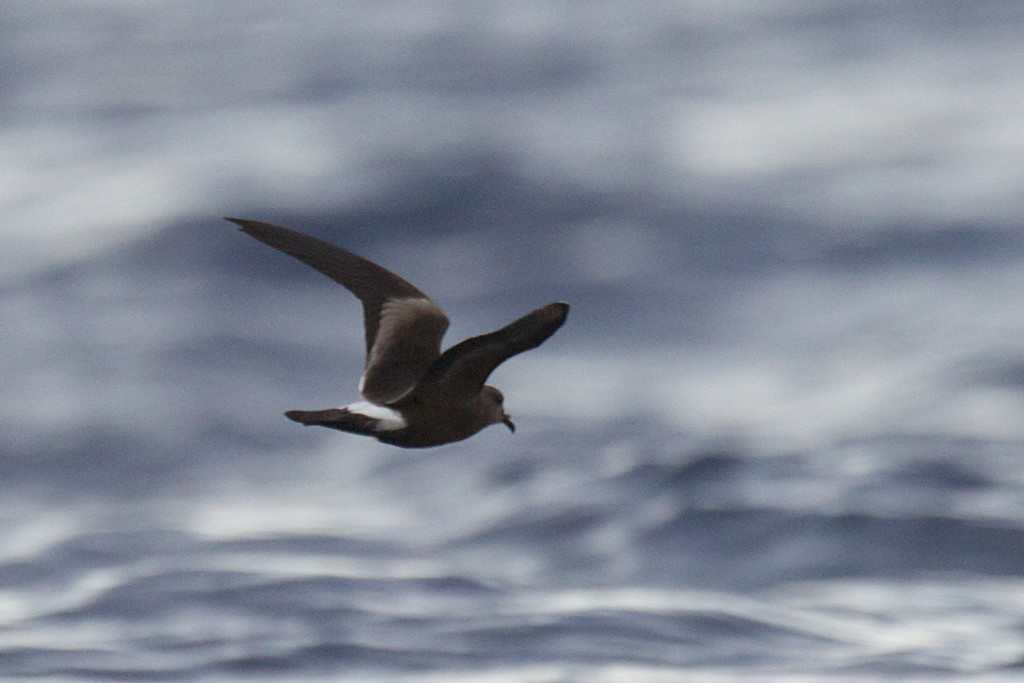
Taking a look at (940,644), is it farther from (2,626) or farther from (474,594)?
(2,626)

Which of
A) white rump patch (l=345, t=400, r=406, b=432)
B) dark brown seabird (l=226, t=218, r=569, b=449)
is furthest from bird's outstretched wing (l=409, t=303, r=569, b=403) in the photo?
white rump patch (l=345, t=400, r=406, b=432)

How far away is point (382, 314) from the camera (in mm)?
7754

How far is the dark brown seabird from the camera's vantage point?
6230mm

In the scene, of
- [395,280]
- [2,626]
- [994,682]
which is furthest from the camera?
[2,626]

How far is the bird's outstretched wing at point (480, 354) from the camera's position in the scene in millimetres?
5898

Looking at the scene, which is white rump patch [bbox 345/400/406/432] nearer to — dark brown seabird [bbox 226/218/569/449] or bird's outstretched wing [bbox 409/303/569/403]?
dark brown seabird [bbox 226/218/569/449]

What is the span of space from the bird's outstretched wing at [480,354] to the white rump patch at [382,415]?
5.3 inches

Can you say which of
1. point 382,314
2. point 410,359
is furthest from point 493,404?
point 382,314

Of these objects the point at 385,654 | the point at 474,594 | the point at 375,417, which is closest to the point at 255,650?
the point at 385,654

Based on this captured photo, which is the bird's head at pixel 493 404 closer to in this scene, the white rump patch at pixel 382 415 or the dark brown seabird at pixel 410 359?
the dark brown seabird at pixel 410 359

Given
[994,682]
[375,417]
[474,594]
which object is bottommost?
[375,417]

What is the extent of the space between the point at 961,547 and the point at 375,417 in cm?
925

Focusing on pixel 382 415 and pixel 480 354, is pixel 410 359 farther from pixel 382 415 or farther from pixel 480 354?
pixel 480 354

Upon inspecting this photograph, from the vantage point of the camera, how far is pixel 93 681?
12.7 m
